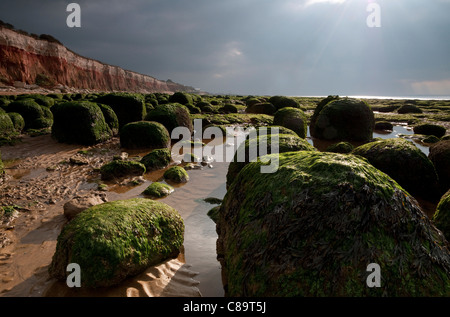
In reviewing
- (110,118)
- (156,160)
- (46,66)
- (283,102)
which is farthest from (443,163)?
(46,66)

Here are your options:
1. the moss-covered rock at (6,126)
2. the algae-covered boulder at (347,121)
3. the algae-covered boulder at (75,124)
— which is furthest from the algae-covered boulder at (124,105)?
the algae-covered boulder at (347,121)

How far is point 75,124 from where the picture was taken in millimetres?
11438

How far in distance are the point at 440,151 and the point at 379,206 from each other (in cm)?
724

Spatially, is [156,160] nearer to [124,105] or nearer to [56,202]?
[56,202]

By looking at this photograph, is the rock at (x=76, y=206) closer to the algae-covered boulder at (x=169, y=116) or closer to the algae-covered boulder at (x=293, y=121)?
the algae-covered boulder at (x=169, y=116)

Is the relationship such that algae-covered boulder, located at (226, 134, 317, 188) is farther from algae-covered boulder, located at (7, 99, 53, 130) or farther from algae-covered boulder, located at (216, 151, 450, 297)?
algae-covered boulder, located at (7, 99, 53, 130)

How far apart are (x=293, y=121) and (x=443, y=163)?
8435 mm

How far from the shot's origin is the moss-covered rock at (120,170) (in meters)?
7.71

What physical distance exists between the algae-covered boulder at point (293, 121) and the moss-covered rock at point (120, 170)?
32.0ft

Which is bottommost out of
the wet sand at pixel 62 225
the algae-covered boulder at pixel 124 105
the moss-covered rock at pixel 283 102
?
the wet sand at pixel 62 225

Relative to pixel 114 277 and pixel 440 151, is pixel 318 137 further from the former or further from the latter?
pixel 114 277

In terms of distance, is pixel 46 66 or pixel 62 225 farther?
pixel 46 66

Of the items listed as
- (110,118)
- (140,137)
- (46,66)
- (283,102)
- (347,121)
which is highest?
(46,66)

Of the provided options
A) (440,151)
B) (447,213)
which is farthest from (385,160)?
(447,213)
